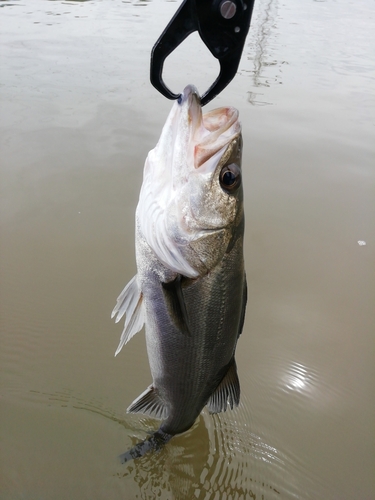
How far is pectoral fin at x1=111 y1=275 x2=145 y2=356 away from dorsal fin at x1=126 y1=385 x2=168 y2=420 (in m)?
0.30

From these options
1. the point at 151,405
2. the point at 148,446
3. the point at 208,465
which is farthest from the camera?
the point at 208,465

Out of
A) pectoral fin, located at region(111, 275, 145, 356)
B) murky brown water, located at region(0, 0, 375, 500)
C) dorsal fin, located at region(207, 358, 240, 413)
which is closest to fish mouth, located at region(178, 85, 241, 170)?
pectoral fin, located at region(111, 275, 145, 356)

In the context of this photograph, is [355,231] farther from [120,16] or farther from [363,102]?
[120,16]

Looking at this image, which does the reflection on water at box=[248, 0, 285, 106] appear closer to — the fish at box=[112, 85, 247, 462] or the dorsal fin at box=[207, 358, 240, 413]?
the fish at box=[112, 85, 247, 462]

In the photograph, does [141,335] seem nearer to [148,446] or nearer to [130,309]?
[148,446]

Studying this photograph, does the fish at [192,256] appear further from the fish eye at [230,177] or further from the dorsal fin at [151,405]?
the dorsal fin at [151,405]

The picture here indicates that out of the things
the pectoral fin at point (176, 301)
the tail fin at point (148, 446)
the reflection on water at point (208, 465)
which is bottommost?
the reflection on water at point (208, 465)

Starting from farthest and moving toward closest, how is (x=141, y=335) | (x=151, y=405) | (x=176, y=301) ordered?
(x=141, y=335) → (x=151, y=405) → (x=176, y=301)

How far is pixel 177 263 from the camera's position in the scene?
152cm

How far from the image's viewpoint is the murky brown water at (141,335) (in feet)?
7.06

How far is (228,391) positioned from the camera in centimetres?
179

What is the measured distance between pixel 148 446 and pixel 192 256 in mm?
1194

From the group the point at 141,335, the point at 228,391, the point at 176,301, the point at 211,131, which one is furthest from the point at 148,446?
the point at 211,131

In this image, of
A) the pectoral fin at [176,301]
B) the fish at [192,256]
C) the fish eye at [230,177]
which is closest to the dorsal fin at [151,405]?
the fish at [192,256]
